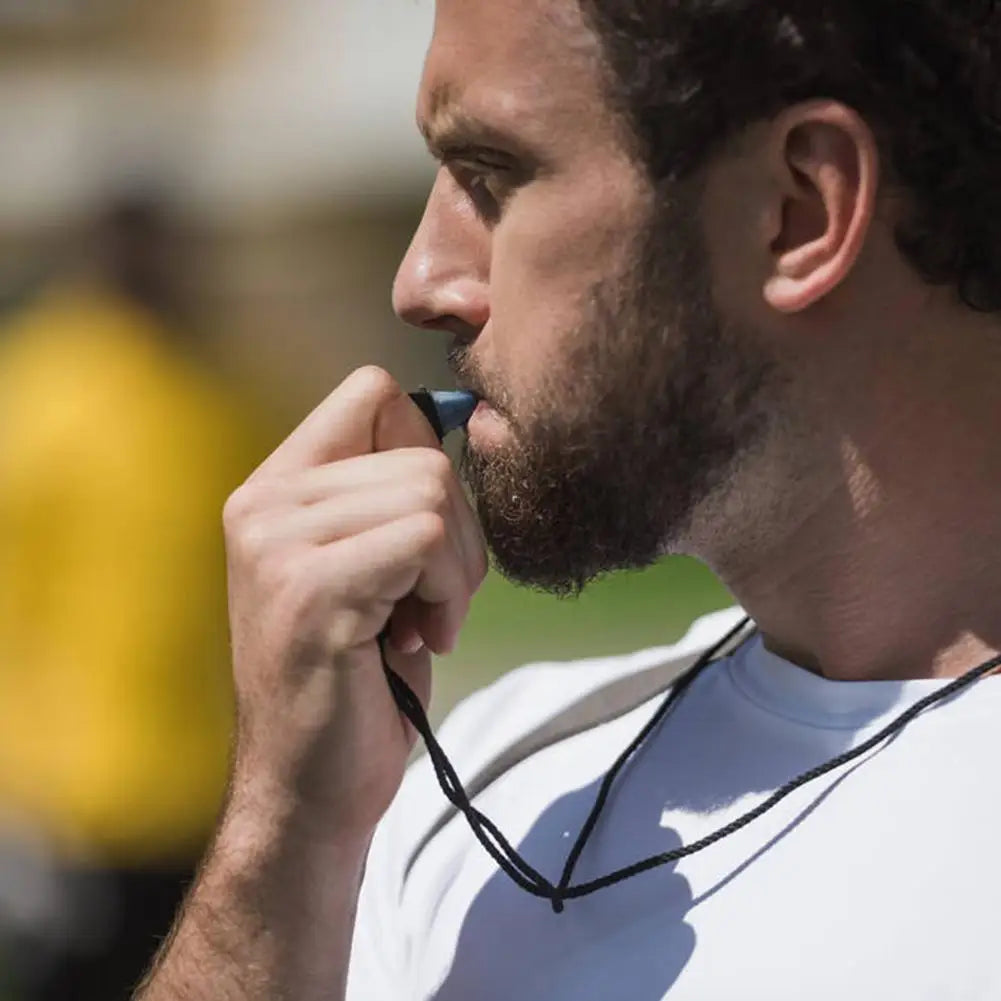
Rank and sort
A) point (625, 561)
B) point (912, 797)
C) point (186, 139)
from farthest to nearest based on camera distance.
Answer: point (186, 139) < point (625, 561) < point (912, 797)

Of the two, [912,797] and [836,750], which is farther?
[836,750]

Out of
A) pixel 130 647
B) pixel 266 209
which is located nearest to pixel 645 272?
pixel 130 647

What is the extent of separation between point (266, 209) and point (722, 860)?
5886 mm

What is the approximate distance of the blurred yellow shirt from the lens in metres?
3.77

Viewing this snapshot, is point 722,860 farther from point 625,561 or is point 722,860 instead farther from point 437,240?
point 437,240

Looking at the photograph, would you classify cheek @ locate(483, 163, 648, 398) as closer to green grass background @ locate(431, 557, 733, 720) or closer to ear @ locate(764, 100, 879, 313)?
ear @ locate(764, 100, 879, 313)

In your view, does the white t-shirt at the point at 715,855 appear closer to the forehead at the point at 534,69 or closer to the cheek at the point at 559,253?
the cheek at the point at 559,253

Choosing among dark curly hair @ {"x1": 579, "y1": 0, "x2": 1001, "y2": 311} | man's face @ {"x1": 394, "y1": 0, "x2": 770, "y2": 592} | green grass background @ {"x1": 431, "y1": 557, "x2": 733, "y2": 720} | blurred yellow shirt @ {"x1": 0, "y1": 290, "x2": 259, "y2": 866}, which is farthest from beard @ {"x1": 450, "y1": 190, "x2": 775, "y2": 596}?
green grass background @ {"x1": 431, "y1": 557, "x2": 733, "y2": 720}

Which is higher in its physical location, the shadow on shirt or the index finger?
the index finger

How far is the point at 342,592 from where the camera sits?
174 cm

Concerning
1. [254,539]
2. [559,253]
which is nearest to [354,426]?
[254,539]

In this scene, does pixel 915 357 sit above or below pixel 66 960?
above

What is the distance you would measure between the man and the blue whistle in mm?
18

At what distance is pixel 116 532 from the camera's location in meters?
3.81
